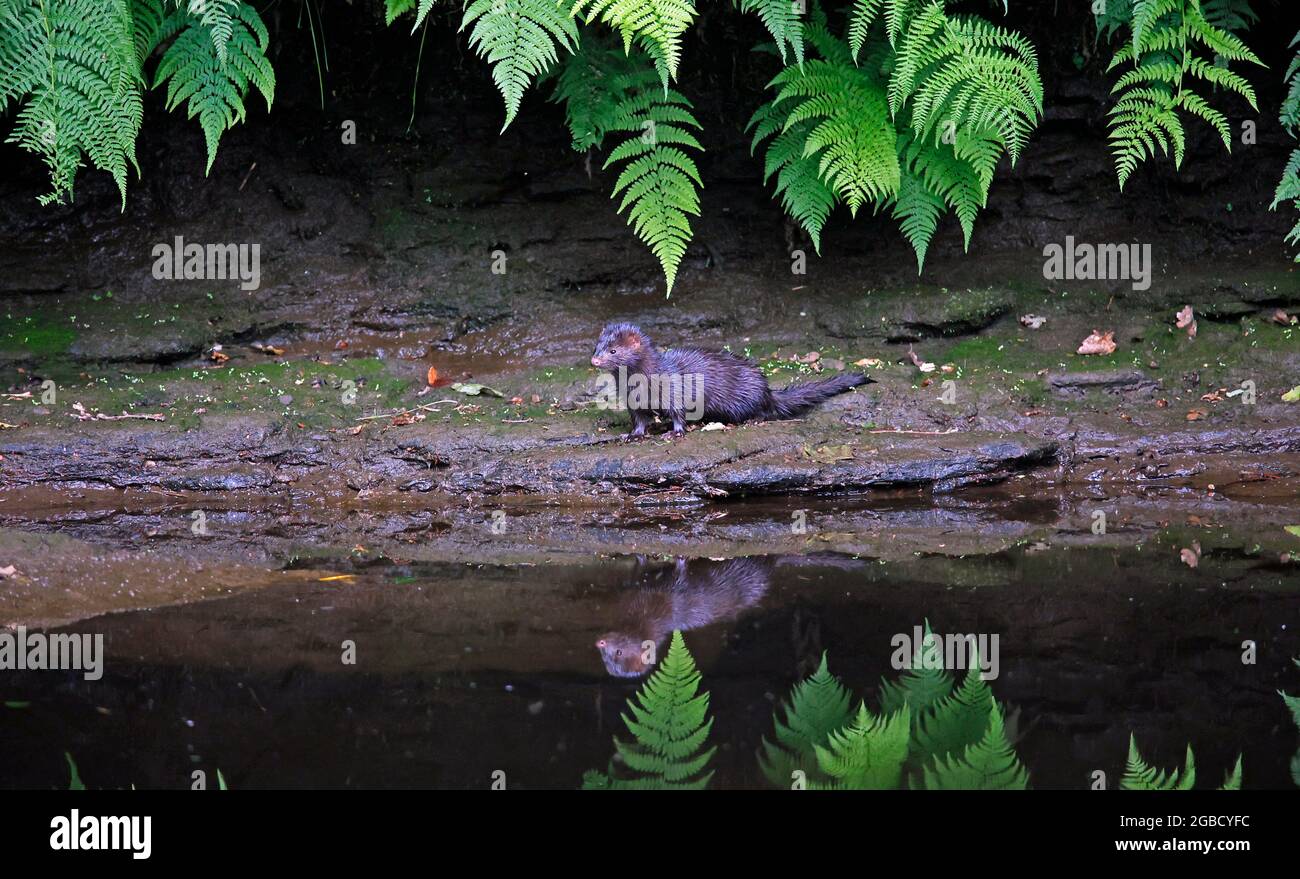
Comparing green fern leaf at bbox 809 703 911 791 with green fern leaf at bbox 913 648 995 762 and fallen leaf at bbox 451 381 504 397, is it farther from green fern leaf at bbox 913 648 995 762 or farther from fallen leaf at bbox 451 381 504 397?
fallen leaf at bbox 451 381 504 397

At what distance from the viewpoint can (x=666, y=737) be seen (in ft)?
9.37

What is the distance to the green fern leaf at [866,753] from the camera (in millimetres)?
2619

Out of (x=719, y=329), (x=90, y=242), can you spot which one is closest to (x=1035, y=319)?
(x=719, y=329)

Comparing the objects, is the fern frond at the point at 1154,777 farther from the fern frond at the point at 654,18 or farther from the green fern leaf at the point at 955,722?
the fern frond at the point at 654,18

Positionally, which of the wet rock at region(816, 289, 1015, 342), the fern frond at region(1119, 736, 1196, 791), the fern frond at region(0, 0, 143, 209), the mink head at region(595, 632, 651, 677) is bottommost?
the fern frond at region(1119, 736, 1196, 791)

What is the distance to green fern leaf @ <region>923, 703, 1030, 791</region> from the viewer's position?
258 cm

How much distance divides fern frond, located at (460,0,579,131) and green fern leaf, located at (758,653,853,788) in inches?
138

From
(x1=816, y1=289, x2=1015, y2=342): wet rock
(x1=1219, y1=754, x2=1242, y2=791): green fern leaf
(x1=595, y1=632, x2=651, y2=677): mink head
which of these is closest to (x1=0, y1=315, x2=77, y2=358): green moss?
(x1=816, y1=289, x2=1015, y2=342): wet rock

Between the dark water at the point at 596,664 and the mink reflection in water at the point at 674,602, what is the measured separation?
1 centimetres

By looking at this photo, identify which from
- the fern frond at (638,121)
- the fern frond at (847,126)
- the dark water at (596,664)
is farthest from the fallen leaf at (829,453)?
the fern frond at (847,126)

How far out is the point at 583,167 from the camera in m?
7.41

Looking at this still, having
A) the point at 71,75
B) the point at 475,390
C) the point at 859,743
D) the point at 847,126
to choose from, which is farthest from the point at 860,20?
the point at 859,743

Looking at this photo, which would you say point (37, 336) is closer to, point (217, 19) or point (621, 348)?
point (217, 19)
